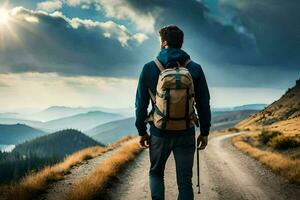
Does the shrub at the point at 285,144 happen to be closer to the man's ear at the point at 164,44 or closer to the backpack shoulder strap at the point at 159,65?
the man's ear at the point at 164,44

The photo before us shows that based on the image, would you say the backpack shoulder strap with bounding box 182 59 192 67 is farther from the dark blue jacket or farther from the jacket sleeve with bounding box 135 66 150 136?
the jacket sleeve with bounding box 135 66 150 136

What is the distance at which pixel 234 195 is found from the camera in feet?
38.5

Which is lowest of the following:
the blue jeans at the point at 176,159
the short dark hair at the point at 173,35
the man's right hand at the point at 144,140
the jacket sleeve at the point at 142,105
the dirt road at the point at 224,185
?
the dirt road at the point at 224,185

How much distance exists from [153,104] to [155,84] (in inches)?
11.5

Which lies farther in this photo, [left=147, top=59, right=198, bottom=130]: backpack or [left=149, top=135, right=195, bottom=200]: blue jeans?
[left=149, top=135, right=195, bottom=200]: blue jeans

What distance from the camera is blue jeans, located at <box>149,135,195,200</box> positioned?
6.38m

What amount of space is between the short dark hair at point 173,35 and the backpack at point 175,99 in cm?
39

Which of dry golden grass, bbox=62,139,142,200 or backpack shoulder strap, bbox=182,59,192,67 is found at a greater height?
backpack shoulder strap, bbox=182,59,192,67

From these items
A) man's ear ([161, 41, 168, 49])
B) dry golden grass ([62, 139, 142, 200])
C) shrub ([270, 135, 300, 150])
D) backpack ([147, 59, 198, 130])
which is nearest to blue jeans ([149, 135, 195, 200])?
backpack ([147, 59, 198, 130])

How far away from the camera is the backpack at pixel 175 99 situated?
240 inches

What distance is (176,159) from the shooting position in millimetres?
6520

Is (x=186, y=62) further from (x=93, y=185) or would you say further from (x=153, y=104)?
(x=93, y=185)

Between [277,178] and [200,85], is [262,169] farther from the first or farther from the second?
[200,85]

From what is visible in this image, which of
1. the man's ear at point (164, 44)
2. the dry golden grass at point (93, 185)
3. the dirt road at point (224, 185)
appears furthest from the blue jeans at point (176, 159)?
the dirt road at point (224, 185)
